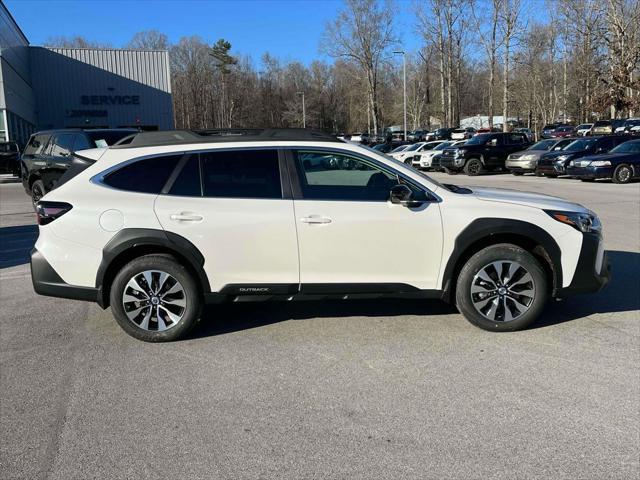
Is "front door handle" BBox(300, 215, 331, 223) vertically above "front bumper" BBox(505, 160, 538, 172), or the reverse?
"front bumper" BBox(505, 160, 538, 172)

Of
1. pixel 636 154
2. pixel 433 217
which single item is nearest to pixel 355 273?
pixel 433 217

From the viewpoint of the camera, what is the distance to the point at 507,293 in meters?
4.80

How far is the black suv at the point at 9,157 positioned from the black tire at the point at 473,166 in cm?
2030

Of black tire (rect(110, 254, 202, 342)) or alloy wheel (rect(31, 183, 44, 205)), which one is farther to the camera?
alloy wheel (rect(31, 183, 44, 205))

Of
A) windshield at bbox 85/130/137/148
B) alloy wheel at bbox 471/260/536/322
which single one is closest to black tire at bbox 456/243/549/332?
alloy wheel at bbox 471/260/536/322

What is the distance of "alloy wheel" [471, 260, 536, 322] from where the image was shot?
4.79 meters

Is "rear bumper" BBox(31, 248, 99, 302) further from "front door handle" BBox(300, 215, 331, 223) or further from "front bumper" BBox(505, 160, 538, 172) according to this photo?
"front bumper" BBox(505, 160, 538, 172)

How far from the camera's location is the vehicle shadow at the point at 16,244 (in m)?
8.29

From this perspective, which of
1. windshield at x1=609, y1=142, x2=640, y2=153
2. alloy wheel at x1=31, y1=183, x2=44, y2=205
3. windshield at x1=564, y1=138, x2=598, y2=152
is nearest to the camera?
alloy wheel at x1=31, y1=183, x2=44, y2=205

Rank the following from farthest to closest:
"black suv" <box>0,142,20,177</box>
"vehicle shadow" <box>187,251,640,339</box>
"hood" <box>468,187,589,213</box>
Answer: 1. "black suv" <box>0,142,20,177</box>
2. "vehicle shadow" <box>187,251,640,339</box>
3. "hood" <box>468,187,589,213</box>

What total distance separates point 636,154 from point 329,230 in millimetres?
18422

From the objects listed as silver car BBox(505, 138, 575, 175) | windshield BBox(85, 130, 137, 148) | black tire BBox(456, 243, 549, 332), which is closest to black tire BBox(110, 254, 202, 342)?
black tire BBox(456, 243, 549, 332)

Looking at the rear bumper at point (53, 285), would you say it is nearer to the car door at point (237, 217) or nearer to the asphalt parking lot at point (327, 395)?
the asphalt parking lot at point (327, 395)

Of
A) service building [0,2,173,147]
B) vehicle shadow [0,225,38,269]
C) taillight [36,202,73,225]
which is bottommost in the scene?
vehicle shadow [0,225,38,269]
